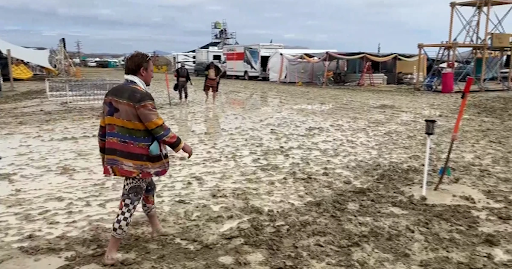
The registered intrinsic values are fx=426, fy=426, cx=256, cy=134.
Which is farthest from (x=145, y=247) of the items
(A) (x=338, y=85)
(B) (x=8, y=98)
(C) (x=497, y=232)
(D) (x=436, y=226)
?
(A) (x=338, y=85)

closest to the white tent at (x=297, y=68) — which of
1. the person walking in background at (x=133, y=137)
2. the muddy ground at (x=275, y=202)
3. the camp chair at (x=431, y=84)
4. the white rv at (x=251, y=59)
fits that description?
the white rv at (x=251, y=59)

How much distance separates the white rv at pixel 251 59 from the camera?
31375 mm

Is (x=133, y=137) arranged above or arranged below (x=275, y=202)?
above

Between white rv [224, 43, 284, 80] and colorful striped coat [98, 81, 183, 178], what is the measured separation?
92.4 ft

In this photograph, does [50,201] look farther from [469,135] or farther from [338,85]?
[338,85]

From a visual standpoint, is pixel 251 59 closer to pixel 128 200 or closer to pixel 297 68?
pixel 297 68

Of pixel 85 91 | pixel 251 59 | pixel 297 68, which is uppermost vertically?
pixel 251 59

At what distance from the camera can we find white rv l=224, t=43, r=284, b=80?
103ft

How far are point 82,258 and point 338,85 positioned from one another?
82.2ft

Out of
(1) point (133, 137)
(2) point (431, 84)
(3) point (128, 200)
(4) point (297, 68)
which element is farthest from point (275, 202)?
(4) point (297, 68)

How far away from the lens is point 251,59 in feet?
105

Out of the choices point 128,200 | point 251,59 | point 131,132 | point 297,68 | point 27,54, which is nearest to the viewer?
point 131,132

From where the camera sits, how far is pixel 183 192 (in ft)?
17.7

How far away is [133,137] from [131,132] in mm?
42
